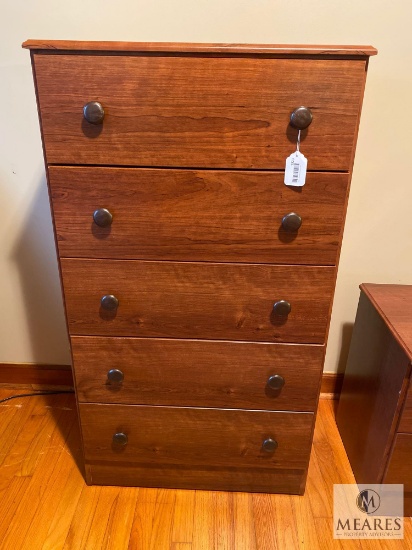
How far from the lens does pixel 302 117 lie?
809mm

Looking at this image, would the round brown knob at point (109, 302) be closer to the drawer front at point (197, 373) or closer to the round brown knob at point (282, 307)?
the drawer front at point (197, 373)

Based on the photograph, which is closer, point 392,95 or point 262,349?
point 262,349

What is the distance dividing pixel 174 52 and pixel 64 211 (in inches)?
15.4

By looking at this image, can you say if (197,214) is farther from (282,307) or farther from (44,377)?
(44,377)

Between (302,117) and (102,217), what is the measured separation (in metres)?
0.45

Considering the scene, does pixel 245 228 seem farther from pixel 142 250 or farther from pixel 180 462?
pixel 180 462

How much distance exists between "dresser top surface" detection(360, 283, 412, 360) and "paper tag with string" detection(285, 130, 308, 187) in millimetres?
514

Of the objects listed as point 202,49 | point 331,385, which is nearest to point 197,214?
point 202,49

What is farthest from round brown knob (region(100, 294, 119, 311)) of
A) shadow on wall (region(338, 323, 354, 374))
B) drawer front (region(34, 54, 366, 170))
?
shadow on wall (region(338, 323, 354, 374))

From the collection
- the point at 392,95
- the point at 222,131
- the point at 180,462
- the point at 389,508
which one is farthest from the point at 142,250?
the point at 389,508

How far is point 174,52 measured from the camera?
79cm

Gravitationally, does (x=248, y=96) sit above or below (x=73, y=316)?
above

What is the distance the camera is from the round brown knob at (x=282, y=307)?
38.8 inches

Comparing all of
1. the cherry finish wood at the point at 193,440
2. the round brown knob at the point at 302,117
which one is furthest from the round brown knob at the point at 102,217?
the cherry finish wood at the point at 193,440
